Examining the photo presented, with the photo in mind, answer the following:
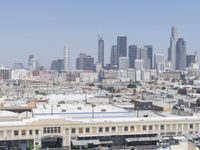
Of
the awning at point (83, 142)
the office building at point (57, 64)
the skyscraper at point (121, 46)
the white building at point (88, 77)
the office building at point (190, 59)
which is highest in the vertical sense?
the skyscraper at point (121, 46)

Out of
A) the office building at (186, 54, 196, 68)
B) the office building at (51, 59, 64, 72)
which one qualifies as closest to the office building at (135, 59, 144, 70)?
the office building at (186, 54, 196, 68)

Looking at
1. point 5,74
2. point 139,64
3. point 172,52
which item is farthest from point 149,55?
point 5,74

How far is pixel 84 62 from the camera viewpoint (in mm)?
168500

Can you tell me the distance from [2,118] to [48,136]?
10.4 feet

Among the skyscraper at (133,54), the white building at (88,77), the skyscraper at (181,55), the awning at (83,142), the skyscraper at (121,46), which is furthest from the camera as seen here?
the skyscraper at (121,46)

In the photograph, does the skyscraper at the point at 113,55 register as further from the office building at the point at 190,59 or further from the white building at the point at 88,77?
the white building at the point at 88,77

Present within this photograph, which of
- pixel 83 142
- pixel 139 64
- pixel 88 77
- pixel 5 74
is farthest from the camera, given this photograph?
pixel 139 64

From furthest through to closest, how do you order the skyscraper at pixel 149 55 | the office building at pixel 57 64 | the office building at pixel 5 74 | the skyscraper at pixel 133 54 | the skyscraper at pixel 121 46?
1. the skyscraper at pixel 121 46
2. the skyscraper at pixel 149 55
3. the office building at pixel 57 64
4. the skyscraper at pixel 133 54
5. the office building at pixel 5 74

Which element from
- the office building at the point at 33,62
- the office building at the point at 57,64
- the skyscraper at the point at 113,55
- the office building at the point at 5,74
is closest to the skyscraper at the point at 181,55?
the skyscraper at the point at 113,55

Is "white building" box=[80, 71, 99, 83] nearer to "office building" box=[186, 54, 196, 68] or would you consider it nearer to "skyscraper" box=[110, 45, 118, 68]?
"skyscraper" box=[110, 45, 118, 68]

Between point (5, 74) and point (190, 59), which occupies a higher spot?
point (190, 59)

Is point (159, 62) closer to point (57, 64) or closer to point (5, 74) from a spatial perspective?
point (57, 64)

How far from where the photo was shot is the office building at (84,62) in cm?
16448

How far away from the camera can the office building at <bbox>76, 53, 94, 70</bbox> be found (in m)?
164
